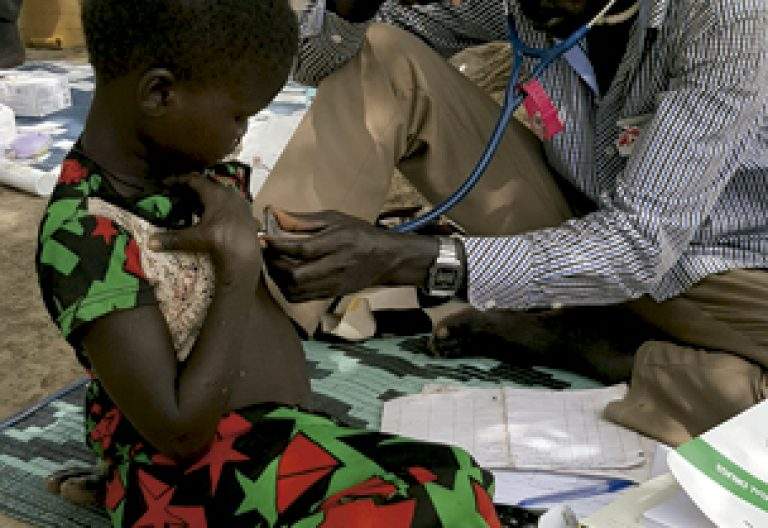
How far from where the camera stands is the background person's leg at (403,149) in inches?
72.3

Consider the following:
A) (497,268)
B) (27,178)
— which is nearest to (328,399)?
(497,268)

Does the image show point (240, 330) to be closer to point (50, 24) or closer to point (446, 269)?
point (446, 269)

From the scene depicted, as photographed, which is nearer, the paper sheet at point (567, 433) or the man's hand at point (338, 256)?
the man's hand at point (338, 256)

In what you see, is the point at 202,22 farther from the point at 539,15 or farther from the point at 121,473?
the point at 539,15

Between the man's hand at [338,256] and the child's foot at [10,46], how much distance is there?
3.27 meters

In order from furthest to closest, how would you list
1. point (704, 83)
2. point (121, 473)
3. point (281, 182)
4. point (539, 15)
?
point (281, 182), point (539, 15), point (704, 83), point (121, 473)

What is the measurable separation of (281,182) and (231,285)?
69cm

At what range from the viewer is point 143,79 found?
43.9 inches

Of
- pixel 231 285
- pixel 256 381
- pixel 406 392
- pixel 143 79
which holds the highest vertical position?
pixel 143 79

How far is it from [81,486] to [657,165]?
99cm

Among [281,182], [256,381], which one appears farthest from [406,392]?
[256,381]

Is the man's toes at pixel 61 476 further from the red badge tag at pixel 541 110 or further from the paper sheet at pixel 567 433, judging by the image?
the red badge tag at pixel 541 110

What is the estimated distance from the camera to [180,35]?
1.10m

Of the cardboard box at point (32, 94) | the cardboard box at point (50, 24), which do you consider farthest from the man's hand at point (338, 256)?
the cardboard box at point (50, 24)
